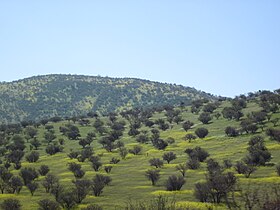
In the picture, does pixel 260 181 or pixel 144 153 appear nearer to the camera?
pixel 260 181

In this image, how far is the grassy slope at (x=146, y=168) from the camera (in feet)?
119

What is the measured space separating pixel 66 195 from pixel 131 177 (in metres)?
16.8

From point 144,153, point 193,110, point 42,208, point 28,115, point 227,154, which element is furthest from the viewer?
point 28,115

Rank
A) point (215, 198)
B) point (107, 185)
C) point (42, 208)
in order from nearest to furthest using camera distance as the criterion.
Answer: point (42, 208), point (215, 198), point (107, 185)

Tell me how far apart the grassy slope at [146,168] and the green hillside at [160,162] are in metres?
0.10

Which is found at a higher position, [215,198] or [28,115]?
[28,115]

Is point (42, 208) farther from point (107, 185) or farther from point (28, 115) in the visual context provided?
point (28, 115)

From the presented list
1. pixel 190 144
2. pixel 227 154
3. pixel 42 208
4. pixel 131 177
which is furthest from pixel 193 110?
pixel 42 208

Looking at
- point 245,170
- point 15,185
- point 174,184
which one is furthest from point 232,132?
point 15,185

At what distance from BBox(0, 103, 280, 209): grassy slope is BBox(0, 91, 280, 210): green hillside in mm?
104

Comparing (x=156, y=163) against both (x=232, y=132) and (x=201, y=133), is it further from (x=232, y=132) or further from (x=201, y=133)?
(x=201, y=133)

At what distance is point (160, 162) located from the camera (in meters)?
54.7

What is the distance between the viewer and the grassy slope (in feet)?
119

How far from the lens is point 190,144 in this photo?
2879 inches
